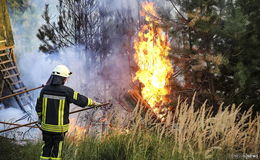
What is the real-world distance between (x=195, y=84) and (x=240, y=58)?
5.12 feet

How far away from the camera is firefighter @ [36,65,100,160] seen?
473cm

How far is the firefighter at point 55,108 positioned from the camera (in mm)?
4730

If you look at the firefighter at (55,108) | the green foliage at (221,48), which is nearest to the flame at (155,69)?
the green foliage at (221,48)

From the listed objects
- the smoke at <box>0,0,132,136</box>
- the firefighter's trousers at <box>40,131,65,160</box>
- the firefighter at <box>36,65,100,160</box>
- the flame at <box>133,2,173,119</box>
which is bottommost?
the firefighter's trousers at <box>40,131,65,160</box>

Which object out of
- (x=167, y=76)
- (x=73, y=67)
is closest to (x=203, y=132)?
(x=167, y=76)

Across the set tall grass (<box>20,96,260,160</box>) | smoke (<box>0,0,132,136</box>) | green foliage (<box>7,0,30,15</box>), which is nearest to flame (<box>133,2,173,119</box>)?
smoke (<box>0,0,132,136</box>)

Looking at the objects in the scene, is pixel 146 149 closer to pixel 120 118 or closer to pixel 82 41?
pixel 120 118

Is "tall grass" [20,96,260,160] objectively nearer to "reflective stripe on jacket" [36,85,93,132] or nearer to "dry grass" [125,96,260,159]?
"dry grass" [125,96,260,159]

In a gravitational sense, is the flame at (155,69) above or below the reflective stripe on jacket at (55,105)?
above

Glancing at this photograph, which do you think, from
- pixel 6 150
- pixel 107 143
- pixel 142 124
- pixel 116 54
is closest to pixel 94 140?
pixel 107 143

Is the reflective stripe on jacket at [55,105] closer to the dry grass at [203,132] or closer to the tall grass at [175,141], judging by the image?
the tall grass at [175,141]

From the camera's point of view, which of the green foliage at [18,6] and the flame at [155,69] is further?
the green foliage at [18,6]

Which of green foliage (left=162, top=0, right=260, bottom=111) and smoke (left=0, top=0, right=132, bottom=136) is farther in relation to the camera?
smoke (left=0, top=0, right=132, bottom=136)

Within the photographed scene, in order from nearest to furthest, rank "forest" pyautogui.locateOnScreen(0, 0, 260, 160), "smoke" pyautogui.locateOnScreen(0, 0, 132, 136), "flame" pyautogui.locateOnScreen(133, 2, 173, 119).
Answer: "forest" pyautogui.locateOnScreen(0, 0, 260, 160) < "flame" pyautogui.locateOnScreen(133, 2, 173, 119) < "smoke" pyautogui.locateOnScreen(0, 0, 132, 136)
